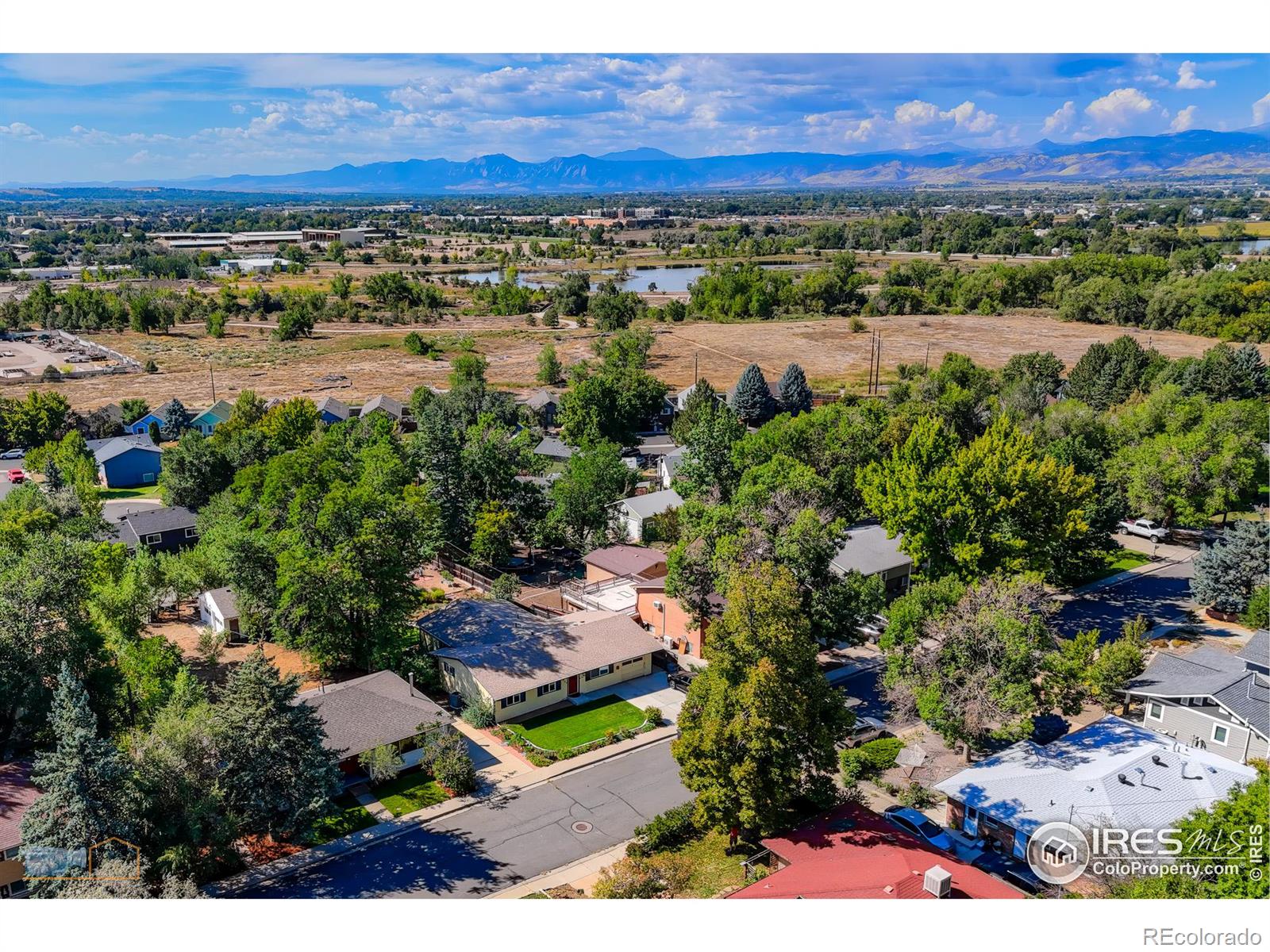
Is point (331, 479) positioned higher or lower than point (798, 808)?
higher

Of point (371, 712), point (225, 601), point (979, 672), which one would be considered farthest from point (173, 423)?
point (979, 672)

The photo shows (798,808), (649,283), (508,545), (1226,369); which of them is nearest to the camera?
(798,808)

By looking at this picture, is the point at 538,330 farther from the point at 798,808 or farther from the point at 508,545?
the point at 798,808

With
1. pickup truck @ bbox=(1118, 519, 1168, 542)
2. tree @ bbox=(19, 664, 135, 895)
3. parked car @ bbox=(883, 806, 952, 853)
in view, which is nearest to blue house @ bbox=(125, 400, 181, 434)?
tree @ bbox=(19, 664, 135, 895)

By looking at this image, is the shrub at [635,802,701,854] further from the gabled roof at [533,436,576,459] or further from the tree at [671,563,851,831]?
the gabled roof at [533,436,576,459]

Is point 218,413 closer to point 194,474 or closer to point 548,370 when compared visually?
point 194,474

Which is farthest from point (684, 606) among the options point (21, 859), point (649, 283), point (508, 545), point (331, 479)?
point (649, 283)
